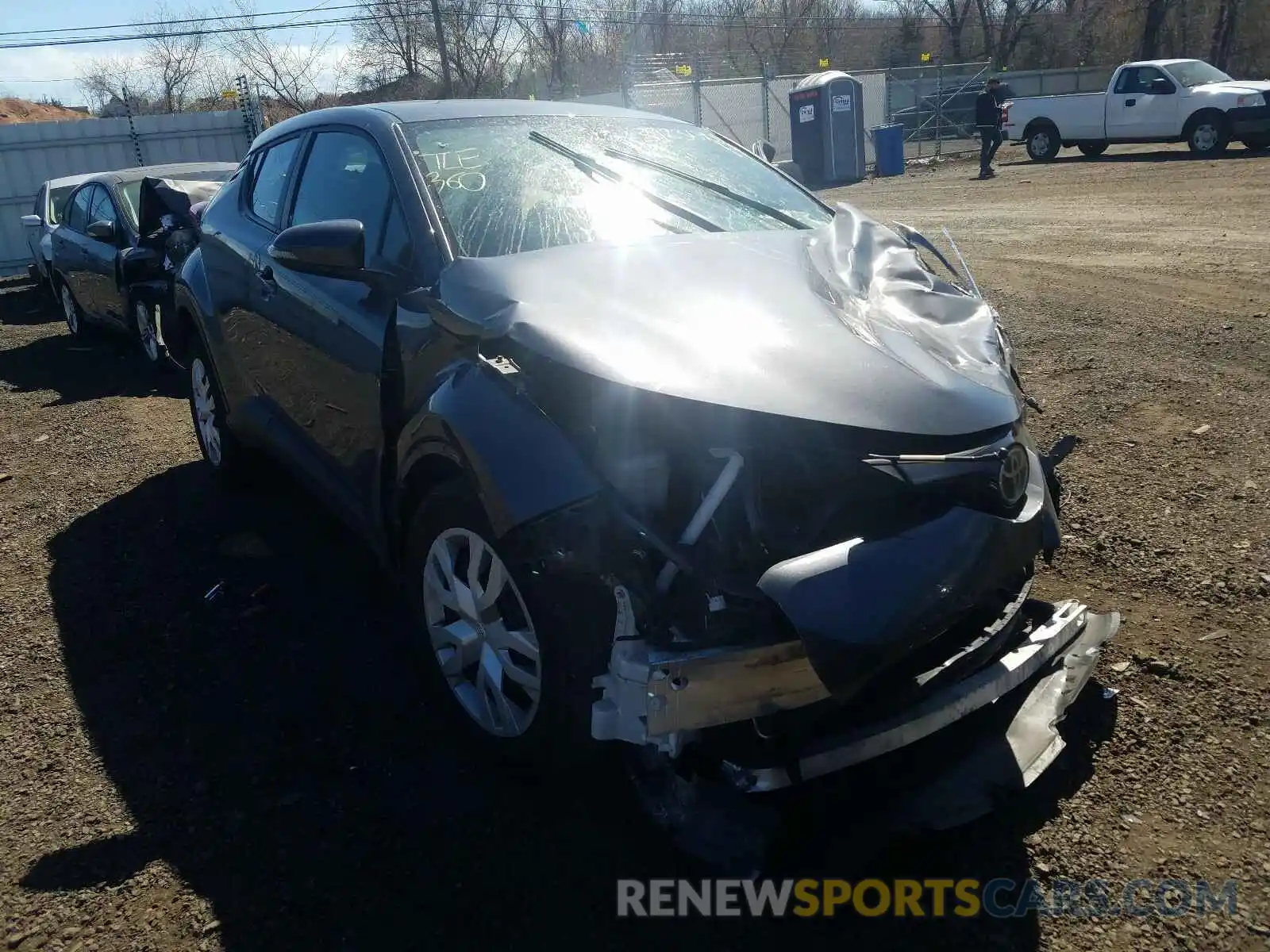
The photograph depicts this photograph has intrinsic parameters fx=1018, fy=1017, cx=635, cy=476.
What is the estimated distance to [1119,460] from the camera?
4715 millimetres

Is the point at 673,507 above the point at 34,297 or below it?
above

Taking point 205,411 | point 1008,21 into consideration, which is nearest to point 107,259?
point 205,411

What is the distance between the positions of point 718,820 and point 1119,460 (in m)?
3.25

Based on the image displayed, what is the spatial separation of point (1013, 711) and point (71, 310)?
34.8ft

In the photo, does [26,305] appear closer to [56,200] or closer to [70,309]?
[56,200]

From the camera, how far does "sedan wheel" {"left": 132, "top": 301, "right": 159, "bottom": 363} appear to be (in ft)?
27.4

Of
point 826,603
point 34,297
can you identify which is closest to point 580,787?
point 826,603

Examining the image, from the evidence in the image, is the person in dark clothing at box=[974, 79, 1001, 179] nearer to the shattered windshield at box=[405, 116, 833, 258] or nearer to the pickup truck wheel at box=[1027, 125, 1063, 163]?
the pickup truck wheel at box=[1027, 125, 1063, 163]

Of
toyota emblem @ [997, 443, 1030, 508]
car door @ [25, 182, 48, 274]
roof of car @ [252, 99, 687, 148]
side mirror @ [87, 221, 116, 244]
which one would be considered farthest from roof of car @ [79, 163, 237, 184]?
toyota emblem @ [997, 443, 1030, 508]

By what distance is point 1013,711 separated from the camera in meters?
2.71

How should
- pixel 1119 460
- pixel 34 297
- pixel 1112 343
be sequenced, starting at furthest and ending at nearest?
pixel 34 297
pixel 1112 343
pixel 1119 460

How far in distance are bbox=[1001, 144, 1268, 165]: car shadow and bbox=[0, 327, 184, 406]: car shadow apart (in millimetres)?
18680

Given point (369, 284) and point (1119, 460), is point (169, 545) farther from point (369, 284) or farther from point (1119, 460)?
point (1119, 460)

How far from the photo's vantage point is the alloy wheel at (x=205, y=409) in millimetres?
5191
